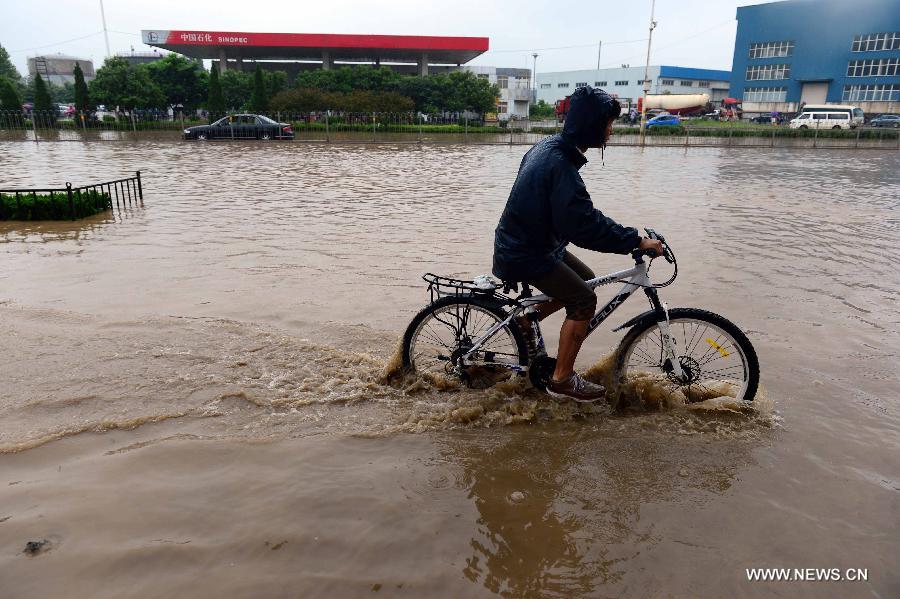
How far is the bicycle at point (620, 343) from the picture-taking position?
4.05 metres

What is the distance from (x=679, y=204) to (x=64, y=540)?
42.3 feet

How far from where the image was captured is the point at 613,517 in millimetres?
3146

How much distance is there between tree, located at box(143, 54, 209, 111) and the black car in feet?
56.3

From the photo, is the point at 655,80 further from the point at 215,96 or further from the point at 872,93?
the point at 215,96

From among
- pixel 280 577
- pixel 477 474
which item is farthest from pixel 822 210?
pixel 280 577

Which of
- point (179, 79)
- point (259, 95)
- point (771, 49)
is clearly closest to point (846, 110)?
point (771, 49)

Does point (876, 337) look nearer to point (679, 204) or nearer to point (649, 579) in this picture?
point (649, 579)

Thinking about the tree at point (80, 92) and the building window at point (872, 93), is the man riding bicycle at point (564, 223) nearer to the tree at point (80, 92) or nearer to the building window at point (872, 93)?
the tree at point (80, 92)

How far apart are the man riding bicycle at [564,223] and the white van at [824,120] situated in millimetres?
49194

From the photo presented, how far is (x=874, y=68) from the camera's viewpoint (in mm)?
62250

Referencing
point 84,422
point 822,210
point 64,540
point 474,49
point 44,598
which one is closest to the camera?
point 44,598

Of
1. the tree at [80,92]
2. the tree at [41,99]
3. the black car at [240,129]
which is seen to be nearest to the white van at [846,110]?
the black car at [240,129]

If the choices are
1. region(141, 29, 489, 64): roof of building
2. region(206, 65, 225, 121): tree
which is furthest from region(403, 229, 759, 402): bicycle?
region(141, 29, 489, 64): roof of building

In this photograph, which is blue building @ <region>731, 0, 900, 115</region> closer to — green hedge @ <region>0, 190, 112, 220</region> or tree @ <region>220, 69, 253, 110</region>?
tree @ <region>220, 69, 253, 110</region>
